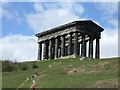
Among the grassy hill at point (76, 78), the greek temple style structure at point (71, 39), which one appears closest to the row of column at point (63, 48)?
the greek temple style structure at point (71, 39)

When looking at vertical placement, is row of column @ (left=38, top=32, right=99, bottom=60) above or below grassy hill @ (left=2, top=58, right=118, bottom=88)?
above

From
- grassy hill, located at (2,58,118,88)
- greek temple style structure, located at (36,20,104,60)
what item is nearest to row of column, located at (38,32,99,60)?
greek temple style structure, located at (36,20,104,60)

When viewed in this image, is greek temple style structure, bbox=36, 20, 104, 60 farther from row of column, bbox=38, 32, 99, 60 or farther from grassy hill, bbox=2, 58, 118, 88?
grassy hill, bbox=2, 58, 118, 88

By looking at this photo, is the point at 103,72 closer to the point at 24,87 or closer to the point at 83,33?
the point at 24,87

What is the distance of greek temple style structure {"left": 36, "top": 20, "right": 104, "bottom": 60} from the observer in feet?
289

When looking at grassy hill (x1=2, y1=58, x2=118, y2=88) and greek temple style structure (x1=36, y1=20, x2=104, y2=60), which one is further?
greek temple style structure (x1=36, y1=20, x2=104, y2=60)

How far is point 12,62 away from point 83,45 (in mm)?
28641

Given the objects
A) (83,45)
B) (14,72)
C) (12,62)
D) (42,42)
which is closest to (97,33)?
(83,45)

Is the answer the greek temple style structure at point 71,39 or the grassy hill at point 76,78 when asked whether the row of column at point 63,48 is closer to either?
the greek temple style structure at point 71,39

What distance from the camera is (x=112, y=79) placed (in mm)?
41031

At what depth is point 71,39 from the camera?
8975 centimetres

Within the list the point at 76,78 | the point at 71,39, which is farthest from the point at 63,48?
the point at 76,78

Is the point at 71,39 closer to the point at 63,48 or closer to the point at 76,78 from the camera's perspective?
the point at 63,48

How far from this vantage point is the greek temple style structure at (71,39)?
289ft
